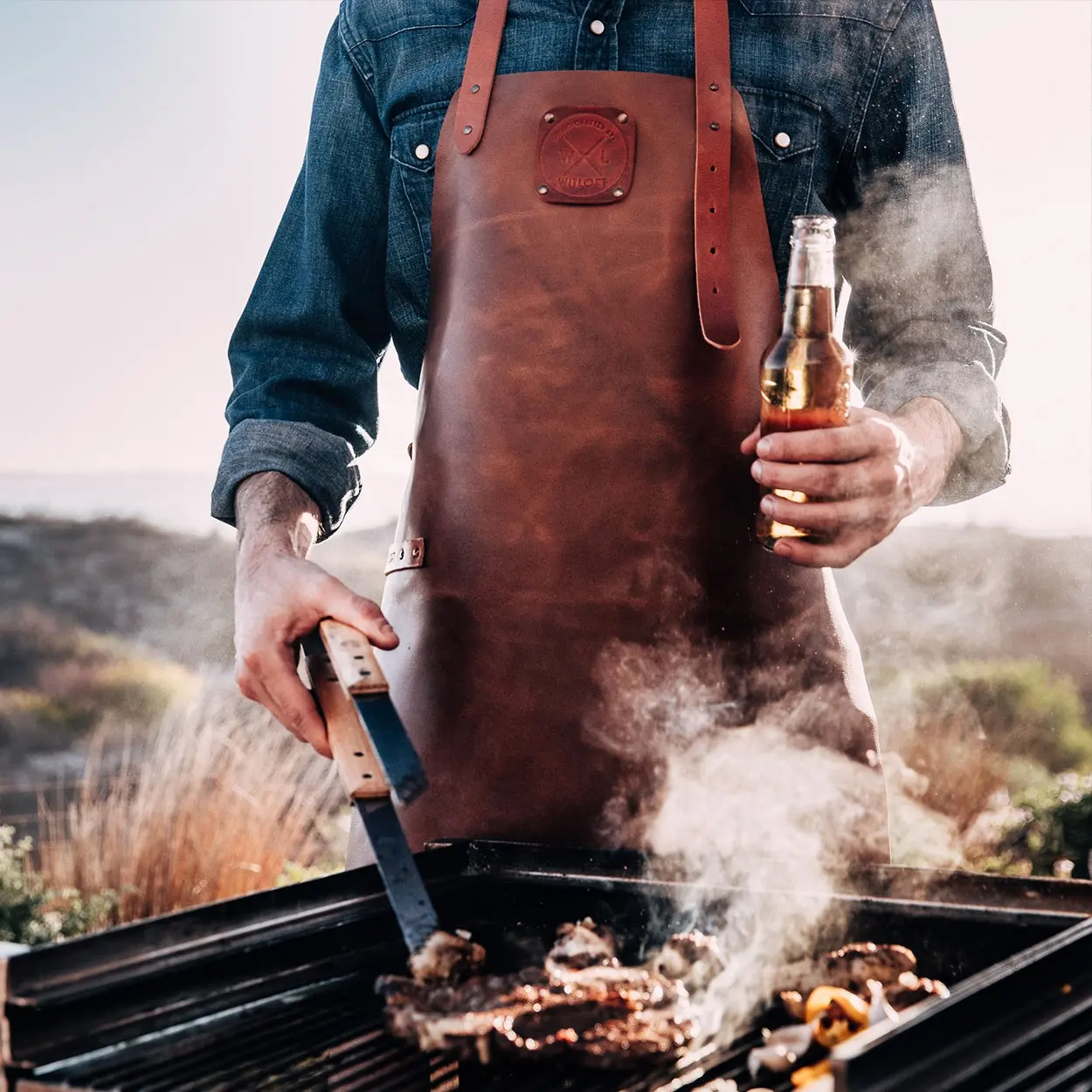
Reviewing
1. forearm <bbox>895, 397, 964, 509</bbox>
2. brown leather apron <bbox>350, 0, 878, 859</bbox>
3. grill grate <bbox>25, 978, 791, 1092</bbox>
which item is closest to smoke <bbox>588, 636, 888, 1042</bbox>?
brown leather apron <bbox>350, 0, 878, 859</bbox>

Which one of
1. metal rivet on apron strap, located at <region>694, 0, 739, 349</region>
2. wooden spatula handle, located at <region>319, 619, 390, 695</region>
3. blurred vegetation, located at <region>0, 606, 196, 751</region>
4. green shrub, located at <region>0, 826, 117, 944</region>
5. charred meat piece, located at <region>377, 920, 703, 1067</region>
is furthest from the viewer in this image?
blurred vegetation, located at <region>0, 606, 196, 751</region>

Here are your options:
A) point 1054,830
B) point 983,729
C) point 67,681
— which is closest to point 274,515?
point 1054,830

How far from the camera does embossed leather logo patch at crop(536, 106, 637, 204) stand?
1812 millimetres

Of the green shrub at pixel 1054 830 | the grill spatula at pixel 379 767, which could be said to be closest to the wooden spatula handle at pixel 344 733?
the grill spatula at pixel 379 767

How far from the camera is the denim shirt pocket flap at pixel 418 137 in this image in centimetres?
196

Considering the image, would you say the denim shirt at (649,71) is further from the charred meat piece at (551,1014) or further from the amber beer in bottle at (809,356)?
the charred meat piece at (551,1014)

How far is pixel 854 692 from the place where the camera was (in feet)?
5.87

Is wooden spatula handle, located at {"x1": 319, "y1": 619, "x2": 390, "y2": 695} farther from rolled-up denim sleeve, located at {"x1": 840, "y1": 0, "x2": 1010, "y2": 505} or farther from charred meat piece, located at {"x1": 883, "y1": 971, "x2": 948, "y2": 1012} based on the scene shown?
rolled-up denim sleeve, located at {"x1": 840, "y1": 0, "x2": 1010, "y2": 505}

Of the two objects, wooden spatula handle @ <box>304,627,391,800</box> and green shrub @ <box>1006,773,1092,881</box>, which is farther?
green shrub @ <box>1006,773,1092,881</box>

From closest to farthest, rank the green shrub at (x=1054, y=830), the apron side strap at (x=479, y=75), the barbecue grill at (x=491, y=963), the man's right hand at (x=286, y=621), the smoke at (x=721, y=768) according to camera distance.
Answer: the barbecue grill at (x=491, y=963), the man's right hand at (x=286, y=621), the smoke at (x=721, y=768), the apron side strap at (x=479, y=75), the green shrub at (x=1054, y=830)

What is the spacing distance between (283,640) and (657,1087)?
0.71 meters

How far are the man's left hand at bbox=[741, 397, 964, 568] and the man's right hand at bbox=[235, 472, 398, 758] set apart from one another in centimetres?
50

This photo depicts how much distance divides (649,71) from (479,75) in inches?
10.3

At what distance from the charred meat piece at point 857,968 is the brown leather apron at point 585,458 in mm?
475
